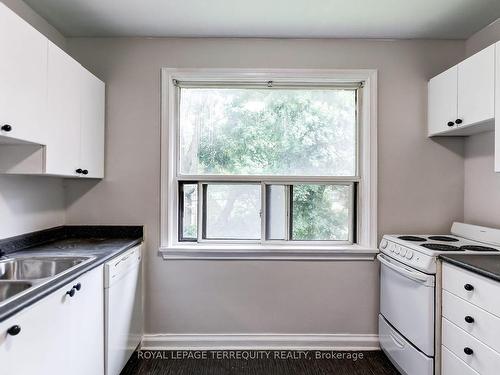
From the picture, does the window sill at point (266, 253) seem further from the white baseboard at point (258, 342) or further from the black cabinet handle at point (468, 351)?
the black cabinet handle at point (468, 351)

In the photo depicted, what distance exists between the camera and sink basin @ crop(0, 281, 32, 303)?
4.46ft

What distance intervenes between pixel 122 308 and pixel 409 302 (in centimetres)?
194

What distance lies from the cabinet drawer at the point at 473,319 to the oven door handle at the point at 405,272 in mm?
125

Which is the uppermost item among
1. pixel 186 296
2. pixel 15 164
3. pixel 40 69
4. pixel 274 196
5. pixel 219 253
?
pixel 40 69

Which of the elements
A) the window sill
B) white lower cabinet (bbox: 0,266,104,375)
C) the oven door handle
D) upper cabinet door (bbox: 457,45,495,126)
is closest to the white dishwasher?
white lower cabinet (bbox: 0,266,104,375)

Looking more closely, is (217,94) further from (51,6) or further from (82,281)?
(82,281)

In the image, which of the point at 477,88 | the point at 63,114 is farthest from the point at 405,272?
the point at 63,114

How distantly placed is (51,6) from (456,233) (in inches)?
135

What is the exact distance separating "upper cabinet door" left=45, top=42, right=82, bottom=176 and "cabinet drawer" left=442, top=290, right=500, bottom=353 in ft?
8.01

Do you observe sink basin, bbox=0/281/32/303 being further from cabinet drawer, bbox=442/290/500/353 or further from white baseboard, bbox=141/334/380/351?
cabinet drawer, bbox=442/290/500/353

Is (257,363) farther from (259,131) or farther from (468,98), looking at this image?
(468,98)

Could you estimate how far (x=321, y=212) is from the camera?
264 cm

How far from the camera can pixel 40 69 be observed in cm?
166

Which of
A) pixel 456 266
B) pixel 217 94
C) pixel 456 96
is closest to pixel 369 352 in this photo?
pixel 456 266
